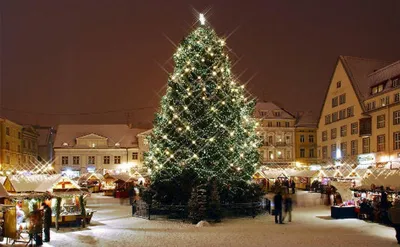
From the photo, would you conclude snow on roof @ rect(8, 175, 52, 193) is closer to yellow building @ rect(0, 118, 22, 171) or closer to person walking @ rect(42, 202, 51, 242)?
person walking @ rect(42, 202, 51, 242)

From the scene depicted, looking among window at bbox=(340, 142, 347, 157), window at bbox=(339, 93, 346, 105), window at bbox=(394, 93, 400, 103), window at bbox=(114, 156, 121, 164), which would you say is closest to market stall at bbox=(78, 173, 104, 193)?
window at bbox=(114, 156, 121, 164)

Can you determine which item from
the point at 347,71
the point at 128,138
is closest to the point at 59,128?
the point at 128,138

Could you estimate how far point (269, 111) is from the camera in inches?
3359

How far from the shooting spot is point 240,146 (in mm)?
28375

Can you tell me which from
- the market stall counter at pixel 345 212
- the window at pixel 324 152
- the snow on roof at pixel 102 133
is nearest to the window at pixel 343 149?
the window at pixel 324 152

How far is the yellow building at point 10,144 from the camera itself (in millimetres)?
76250

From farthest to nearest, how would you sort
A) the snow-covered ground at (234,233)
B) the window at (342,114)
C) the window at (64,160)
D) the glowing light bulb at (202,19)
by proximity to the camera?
the window at (64,160)
the window at (342,114)
the glowing light bulb at (202,19)
the snow-covered ground at (234,233)

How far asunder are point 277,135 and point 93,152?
98.3ft

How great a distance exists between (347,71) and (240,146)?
37.0 m

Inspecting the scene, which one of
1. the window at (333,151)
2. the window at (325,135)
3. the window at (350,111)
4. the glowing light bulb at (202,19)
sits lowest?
the window at (333,151)

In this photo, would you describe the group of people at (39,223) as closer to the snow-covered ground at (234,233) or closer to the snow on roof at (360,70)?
the snow-covered ground at (234,233)

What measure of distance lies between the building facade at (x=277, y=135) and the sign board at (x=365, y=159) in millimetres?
27348

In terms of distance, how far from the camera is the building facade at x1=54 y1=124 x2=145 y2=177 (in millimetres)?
84625

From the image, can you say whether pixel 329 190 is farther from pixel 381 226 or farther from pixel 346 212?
pixel 381 226
